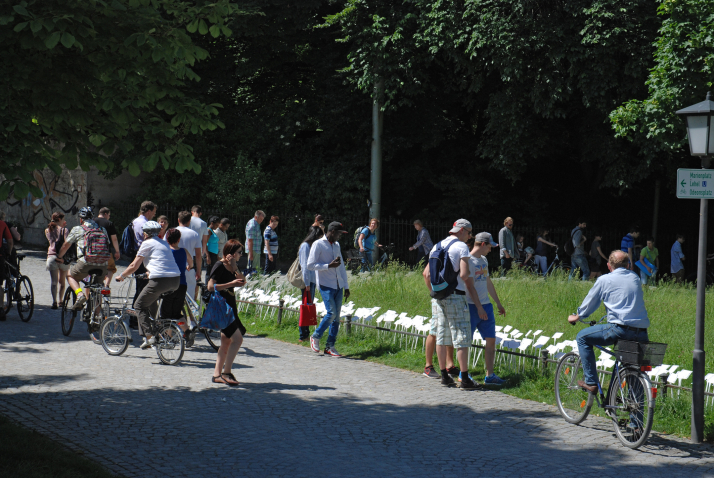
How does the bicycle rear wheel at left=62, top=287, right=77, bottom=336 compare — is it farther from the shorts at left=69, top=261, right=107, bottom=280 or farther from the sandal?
the sandal

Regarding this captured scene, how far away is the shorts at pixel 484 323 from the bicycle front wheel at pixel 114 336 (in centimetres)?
439

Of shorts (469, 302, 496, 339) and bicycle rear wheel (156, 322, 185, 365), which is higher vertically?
shorts (469, 302, 496, 339)

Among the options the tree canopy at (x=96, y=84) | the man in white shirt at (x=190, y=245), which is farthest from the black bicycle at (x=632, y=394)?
the man in white shirt at (x=190, y=245)

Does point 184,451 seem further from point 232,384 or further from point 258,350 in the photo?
point 258,350

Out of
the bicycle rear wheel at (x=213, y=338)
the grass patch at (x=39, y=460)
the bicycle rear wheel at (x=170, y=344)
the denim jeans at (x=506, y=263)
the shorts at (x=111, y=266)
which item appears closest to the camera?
the grass patch at (x=39, y=460)

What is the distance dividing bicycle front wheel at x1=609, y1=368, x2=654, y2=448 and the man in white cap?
2.08m

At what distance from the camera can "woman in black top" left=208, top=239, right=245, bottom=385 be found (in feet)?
27.0

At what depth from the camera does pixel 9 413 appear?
6.84 meters

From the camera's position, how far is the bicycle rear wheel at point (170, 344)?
30.3 ft

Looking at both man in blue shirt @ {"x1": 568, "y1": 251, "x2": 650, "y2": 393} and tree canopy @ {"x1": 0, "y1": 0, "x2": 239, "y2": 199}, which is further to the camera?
man in blue shirt @ {"x1": 568, "y1": 251, "x2": 650, "y2": 393}

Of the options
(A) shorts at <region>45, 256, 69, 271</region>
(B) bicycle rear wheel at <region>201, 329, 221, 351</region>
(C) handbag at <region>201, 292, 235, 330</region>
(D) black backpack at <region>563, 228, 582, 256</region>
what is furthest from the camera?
(D) black backpack at <region>563, 228, 582, 256</region>

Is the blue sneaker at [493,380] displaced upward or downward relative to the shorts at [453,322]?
downward

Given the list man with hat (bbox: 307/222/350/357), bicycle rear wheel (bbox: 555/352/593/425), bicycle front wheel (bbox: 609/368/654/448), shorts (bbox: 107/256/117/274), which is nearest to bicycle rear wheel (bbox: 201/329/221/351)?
man with hat (bbox: 307/222/350/357)

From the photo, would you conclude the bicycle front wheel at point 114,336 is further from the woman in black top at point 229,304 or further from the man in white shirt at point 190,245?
the woman in black top at point 229,304
